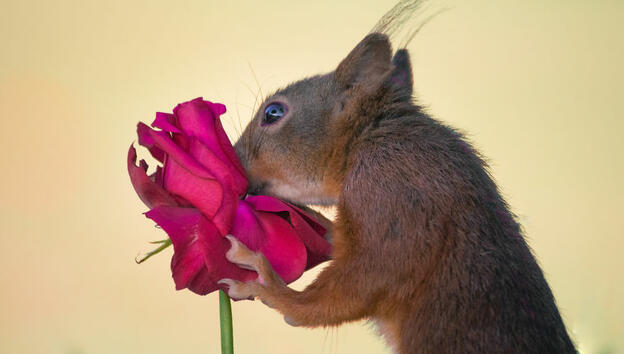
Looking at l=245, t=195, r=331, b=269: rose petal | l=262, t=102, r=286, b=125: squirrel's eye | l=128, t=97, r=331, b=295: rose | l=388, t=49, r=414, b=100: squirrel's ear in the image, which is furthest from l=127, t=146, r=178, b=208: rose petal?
l=388, t=49, r=414, b=100: squirrel's ear

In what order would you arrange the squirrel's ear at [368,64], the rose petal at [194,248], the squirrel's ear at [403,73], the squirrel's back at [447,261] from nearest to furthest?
the rose petal at [194,248] → the squirrel's back at [447,261] → the squirrel's ear at [368,64] → the squirrel's ear at [403,73]

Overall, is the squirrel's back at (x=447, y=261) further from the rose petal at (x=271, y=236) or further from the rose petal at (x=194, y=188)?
the rose petal at (x=194, y=188)

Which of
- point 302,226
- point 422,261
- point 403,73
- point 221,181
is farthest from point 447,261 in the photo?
point 403,73

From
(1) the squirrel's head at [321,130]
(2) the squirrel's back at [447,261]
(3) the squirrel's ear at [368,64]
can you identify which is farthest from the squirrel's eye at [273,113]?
(2) the squirrel's back at [447,261]

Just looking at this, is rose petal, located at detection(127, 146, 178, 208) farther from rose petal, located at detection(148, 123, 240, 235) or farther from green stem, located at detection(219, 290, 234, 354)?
green stem, located at detection(219, 290, 234, 354)

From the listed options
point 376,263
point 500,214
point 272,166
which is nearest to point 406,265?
point 376,263

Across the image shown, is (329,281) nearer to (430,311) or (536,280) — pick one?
(430,311)

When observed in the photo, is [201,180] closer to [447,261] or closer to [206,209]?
[206,209]
